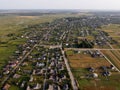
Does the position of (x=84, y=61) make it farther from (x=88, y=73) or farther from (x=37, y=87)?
(x=37, y=87)

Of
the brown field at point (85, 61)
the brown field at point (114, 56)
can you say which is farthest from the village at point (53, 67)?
the brown field at point (114, 56)

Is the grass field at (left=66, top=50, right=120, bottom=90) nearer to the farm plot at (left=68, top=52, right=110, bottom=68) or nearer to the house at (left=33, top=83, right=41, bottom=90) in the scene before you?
the farm plot at (left=68, top=52, right=110, bottom=68)

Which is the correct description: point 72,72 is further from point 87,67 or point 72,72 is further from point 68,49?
point 68,49

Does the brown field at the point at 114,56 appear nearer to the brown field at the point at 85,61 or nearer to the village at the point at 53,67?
the village at the point at 53,67

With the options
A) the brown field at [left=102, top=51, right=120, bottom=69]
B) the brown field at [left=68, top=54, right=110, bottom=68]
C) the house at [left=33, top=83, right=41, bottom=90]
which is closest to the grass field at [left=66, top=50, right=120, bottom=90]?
the brown field at [left=68, top=54, right=110, bottom=68]

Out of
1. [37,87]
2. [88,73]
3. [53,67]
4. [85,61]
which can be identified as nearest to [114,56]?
[85,61]
